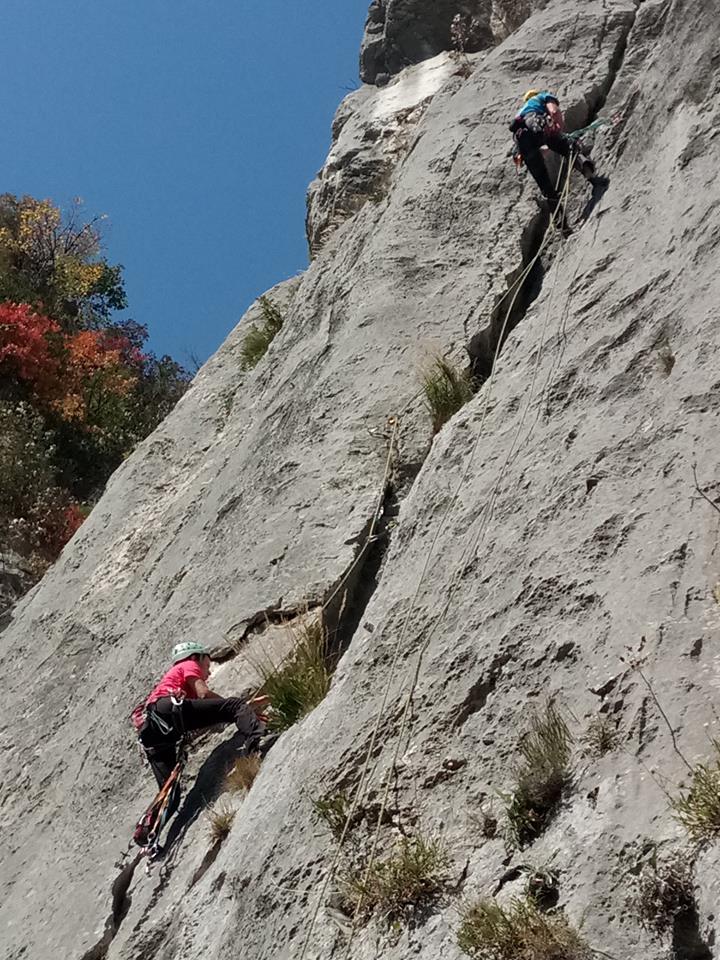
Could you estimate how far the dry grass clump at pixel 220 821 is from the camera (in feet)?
22.3

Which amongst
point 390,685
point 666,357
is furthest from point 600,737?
point 666,357

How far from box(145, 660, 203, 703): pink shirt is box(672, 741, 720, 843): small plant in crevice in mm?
4140

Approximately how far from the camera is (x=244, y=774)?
23.3ft

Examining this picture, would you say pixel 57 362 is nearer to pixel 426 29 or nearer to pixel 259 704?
pixel 426 29

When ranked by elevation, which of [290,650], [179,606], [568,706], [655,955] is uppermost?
[179,606]

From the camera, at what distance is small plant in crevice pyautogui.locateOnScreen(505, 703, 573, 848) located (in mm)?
4871

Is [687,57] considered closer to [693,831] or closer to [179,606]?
[179,606]

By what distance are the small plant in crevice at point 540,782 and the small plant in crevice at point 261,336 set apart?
326 inches

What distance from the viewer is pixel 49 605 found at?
1109 centimetres

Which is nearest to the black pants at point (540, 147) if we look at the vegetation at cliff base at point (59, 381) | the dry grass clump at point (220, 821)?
the dry grass clump at point (220, 821)

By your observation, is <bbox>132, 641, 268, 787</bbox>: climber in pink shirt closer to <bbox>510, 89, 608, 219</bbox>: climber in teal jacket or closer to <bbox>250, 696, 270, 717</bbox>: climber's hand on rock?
<bbox>250, 696, 270, 717</bbox>: climber's hand on rock

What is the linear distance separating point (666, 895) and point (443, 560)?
9.84 feet

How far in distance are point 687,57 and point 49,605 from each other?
7439 millimetres

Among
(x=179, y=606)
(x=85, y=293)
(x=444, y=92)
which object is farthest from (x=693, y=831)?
(x=85, y=293)
